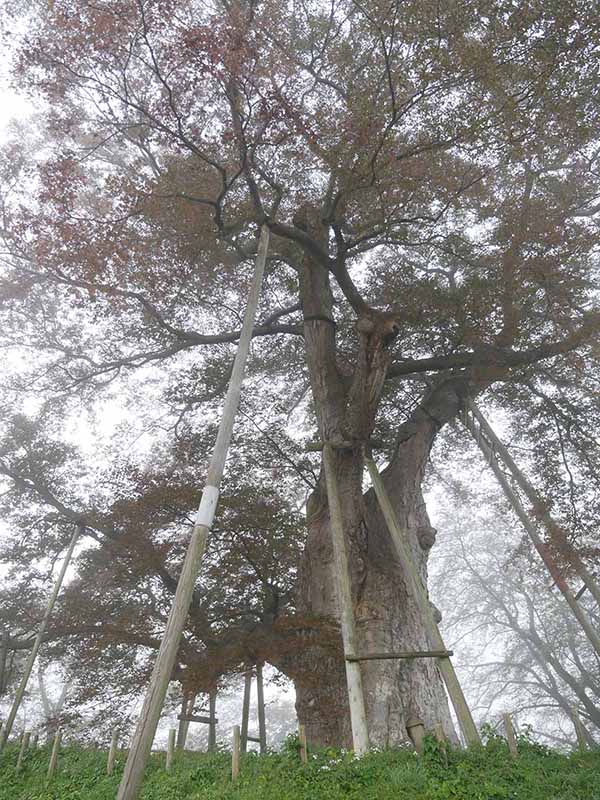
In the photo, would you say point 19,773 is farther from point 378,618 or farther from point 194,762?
point 378,618

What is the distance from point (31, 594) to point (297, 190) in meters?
8.52

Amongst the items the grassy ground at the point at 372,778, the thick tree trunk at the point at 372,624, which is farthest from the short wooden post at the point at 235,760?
the thick tree trunk at the point at 372,624

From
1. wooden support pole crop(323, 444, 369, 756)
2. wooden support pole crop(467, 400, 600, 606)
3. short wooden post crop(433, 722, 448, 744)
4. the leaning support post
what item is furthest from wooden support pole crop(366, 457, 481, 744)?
wooden support pole crop(467, 400, 600, 606)

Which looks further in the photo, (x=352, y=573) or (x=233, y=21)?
(x=352, y=573)

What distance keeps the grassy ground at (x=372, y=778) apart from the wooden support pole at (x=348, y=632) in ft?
0.62

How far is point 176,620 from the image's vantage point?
305cm

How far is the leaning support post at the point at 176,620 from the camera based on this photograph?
265cm

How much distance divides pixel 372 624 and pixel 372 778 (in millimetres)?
2041

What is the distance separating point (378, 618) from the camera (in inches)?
215

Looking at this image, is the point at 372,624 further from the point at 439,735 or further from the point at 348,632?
the point at 439,735

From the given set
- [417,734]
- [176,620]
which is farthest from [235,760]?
[176,620]

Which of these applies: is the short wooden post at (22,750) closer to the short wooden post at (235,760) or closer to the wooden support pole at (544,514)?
the short wooden post at (235,760)

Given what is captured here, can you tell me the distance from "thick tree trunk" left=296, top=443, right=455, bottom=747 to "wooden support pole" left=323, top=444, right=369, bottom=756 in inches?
24.4

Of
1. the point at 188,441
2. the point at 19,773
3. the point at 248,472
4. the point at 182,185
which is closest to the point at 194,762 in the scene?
the point at 19,773
